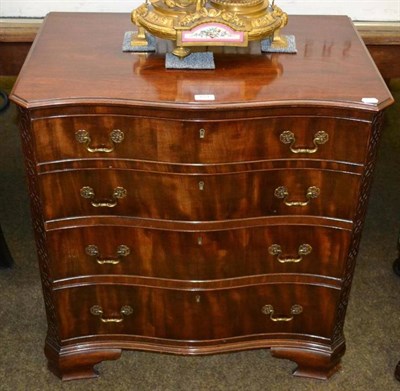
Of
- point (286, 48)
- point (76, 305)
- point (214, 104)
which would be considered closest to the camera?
point (214, 104)

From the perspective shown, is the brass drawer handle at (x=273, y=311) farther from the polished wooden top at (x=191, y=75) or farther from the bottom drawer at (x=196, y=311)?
the polished wooden top at (x=191, y=75)

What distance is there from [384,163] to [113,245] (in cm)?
164

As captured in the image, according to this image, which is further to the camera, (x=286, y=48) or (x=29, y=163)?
(x=286, y=48)

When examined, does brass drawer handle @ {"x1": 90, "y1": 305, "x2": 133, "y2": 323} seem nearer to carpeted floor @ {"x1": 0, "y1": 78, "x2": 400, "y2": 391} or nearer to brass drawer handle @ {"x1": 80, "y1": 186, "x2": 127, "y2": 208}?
carpeted floor @ {"x1": 0, "y1": 78, "x2": 400, "y2": 391}

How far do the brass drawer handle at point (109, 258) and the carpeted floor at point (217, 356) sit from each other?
46 centimetres

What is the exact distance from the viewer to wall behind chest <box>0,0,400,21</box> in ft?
7.24

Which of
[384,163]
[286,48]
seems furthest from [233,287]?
[384,163]

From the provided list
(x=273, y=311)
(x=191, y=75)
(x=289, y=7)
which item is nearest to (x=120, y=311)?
(x=273, y=311)

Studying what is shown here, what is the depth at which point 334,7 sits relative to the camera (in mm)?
2238

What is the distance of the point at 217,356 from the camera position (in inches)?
84.3

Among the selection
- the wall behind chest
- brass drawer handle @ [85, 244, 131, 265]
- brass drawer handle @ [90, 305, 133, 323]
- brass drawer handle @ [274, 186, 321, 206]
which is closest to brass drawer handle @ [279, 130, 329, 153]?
brass drawer handle @ [274, 186, 321, 206]

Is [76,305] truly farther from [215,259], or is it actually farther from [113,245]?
[215,259]

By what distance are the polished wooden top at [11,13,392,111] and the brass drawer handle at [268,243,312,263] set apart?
431mm

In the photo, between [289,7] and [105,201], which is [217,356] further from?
[289,7]
